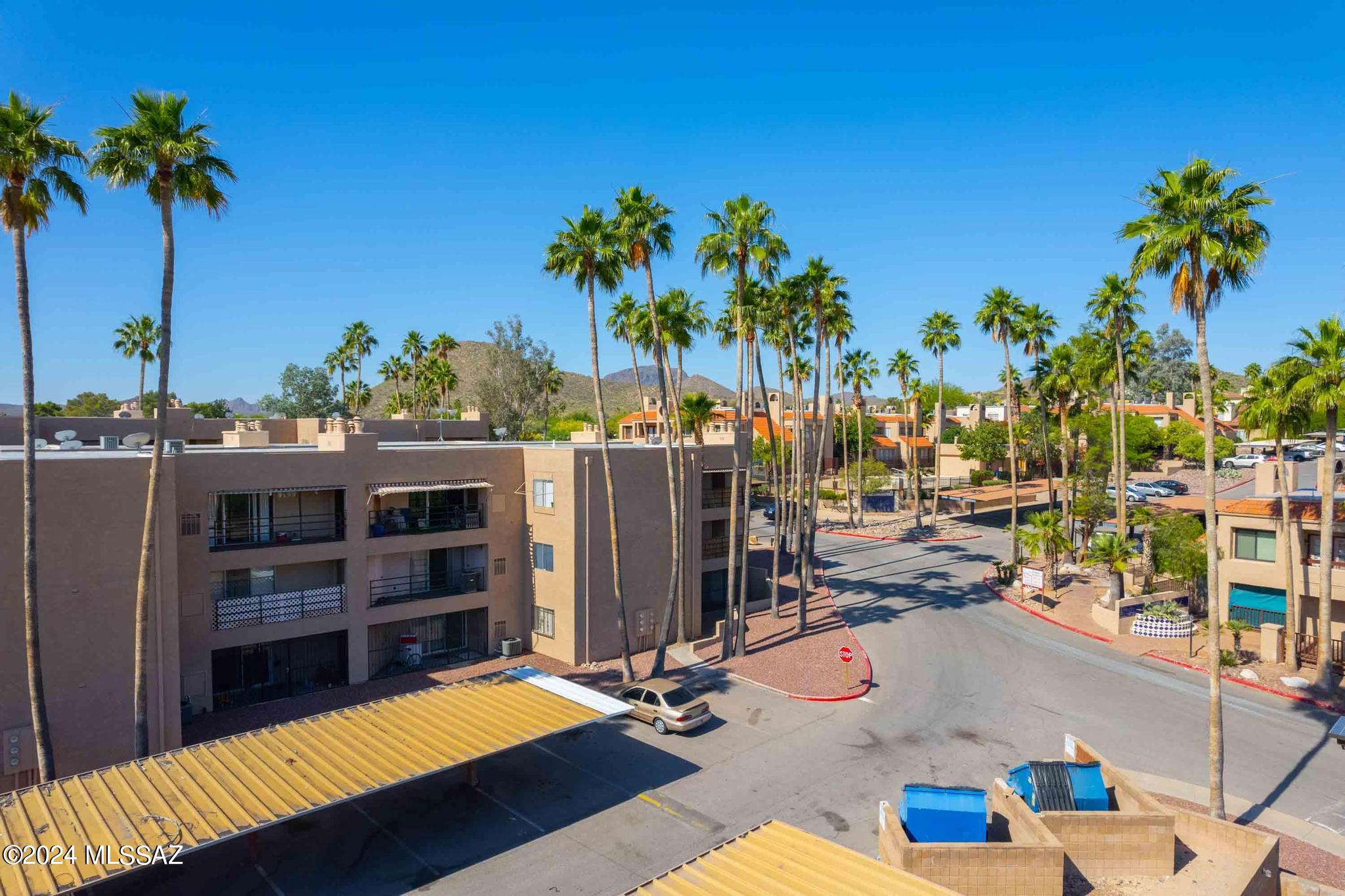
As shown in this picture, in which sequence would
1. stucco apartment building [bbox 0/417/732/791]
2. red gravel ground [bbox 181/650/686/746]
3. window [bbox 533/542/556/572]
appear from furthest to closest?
1. window [bbox 533/542/556/572]
2. red gravel ground [bbox 181/650/686/746]
3. stucco apartment building [bbox 0/417/732/791]

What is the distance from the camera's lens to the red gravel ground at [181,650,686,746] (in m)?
23.7

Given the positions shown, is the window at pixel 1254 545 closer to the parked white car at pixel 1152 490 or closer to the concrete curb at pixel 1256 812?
the concrete curb at pixel 1256 812

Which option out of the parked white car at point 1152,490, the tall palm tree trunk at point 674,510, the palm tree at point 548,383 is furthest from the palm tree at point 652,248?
the parked white car at point 1152,490

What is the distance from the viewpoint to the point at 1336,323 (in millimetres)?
24359

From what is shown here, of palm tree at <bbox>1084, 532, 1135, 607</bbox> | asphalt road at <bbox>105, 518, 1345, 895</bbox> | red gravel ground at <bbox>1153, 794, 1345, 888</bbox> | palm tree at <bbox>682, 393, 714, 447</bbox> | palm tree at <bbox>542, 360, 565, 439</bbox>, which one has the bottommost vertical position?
red gravel ground at <bbox>1153, 794, 1345, 888</bbox>

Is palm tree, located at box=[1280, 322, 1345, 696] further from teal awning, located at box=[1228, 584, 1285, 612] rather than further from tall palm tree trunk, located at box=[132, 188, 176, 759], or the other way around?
tall palm tree trunk, located at box=[132, 188, 176, 759]

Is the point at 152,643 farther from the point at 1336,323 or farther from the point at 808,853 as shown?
the point at 1336,323

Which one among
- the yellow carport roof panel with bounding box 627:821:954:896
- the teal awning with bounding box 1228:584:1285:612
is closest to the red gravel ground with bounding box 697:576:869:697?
the yellow carport roof panel with bounding box 627:821:954:896

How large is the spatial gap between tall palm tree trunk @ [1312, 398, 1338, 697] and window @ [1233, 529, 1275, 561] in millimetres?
4470

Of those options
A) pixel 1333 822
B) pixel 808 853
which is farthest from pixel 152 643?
pixel 1333 822

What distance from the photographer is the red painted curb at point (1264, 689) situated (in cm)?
2556

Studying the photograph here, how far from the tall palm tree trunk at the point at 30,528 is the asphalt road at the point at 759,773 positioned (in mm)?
4106

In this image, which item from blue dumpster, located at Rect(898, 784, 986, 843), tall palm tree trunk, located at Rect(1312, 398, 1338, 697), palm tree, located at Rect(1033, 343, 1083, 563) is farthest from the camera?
palm tree, located at Rect(1033, 343, 1083, 563)

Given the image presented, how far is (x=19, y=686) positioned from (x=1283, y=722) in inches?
1433
